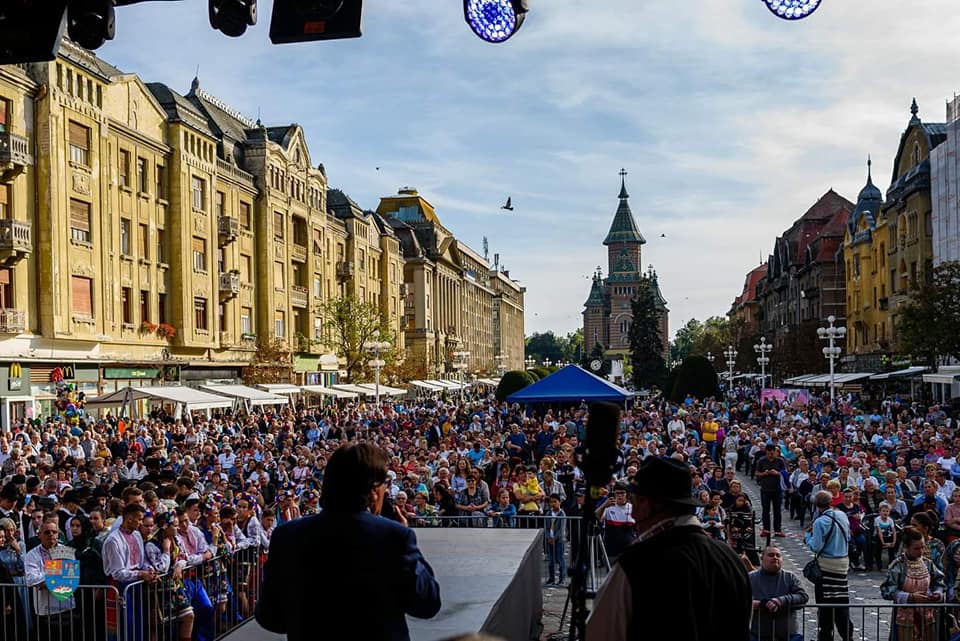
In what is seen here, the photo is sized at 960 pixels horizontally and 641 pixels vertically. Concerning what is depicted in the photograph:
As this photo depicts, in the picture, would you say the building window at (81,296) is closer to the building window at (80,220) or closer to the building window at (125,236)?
the building window at (80,220)

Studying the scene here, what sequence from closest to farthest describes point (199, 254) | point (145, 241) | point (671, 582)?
point (671, 582) < point (145, 241) < point (199, 254)

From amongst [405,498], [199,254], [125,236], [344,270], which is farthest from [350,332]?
[405,498]

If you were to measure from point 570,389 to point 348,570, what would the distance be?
590 inches

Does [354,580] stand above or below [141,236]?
below

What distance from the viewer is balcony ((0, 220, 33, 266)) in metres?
30.2

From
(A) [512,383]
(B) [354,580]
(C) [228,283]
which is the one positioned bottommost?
(A) [512,383]

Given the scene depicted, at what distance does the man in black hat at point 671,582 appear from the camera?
147 inches

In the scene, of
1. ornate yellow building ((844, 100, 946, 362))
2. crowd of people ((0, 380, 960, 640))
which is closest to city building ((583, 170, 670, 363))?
→ ornate yellow building ((844, 100, 946, 362))

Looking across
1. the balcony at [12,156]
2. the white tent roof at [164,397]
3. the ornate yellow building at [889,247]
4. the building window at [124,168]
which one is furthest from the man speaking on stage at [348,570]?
the ornate yellow building at [889,247]

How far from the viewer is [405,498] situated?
532 inches

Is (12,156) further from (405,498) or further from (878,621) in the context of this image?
(878,621)

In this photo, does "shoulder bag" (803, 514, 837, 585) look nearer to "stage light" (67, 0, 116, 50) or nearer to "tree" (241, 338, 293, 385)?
"stage light" (67, 0, 116, 50)

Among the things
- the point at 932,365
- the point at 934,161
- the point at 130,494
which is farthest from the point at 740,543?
the point at 934,161

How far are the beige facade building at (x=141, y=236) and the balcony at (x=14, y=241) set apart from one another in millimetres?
55
